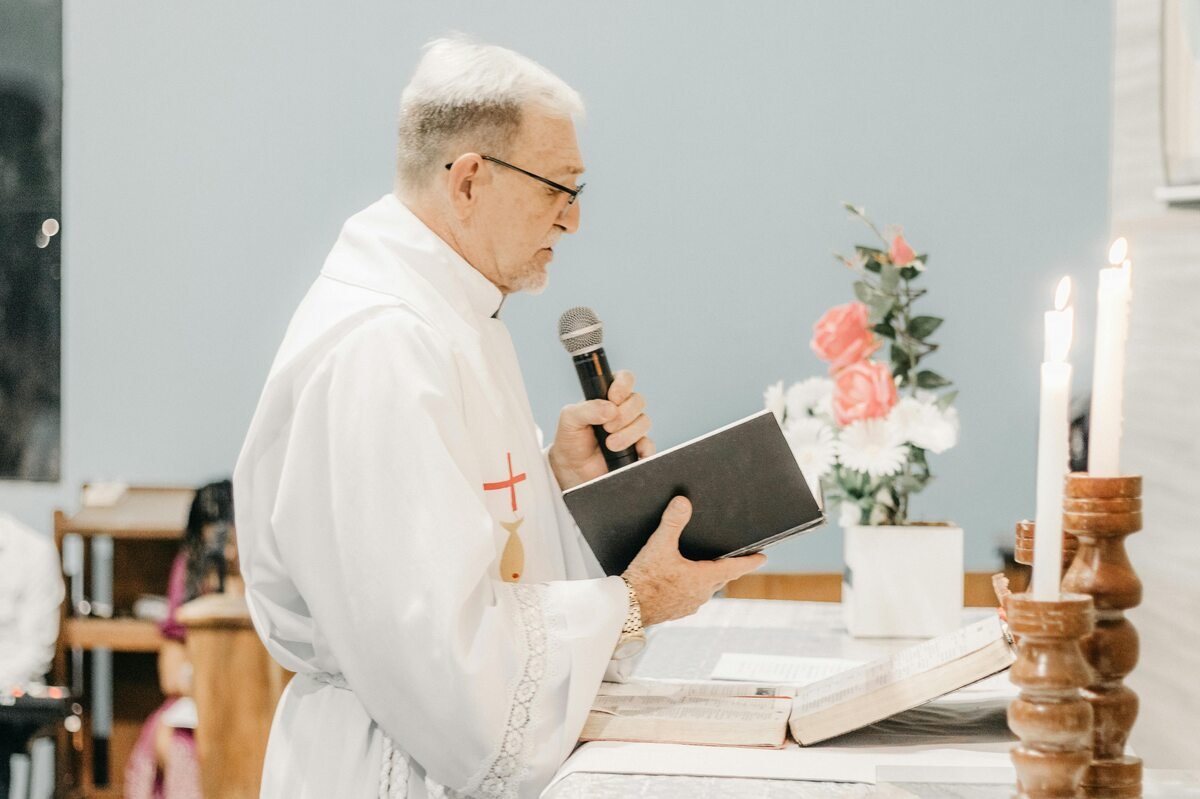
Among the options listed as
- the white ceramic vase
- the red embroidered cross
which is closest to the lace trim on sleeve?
the red embroidered cross

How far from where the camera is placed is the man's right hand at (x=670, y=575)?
1401 millimetres

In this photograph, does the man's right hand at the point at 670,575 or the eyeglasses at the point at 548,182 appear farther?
the eyeglasses at the point at 548,182

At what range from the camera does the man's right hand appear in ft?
4.60

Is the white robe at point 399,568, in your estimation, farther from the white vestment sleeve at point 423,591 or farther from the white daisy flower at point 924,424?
the white daisy flower at point 924,424

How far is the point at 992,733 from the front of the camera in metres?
1.20

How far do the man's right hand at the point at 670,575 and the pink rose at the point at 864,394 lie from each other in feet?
2.12

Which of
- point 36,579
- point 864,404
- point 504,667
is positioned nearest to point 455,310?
point 504,667

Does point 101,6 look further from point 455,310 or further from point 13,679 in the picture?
point 455,310

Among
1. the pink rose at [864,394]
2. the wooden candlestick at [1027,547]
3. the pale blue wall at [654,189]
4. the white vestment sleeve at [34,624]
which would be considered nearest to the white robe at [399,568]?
the wooden candlestick at [1027,547]

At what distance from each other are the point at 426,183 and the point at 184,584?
Answer: 2.66 metres

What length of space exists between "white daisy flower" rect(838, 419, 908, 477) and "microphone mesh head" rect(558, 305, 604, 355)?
0.49m

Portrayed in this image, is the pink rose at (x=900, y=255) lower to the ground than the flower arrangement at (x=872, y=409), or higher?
higher

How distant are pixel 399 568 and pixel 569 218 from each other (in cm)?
73

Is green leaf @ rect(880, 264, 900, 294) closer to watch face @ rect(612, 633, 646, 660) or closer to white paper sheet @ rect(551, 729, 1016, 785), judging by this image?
watch face @ rect(612, 633, 646, 660)
